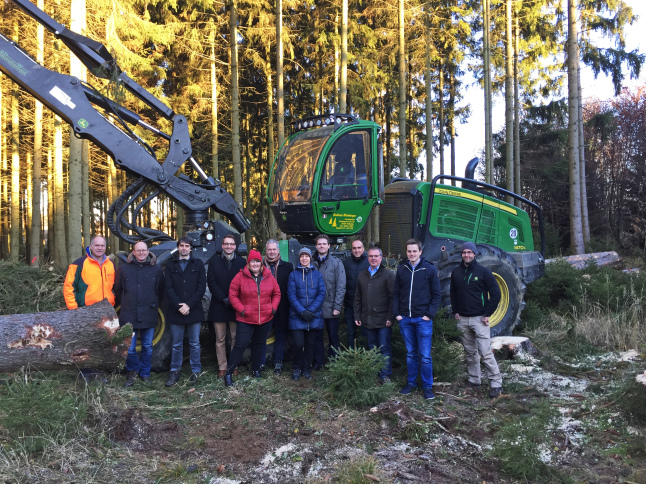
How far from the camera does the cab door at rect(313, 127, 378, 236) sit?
24.4 feet

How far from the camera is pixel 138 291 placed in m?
6.32

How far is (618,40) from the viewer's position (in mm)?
18250

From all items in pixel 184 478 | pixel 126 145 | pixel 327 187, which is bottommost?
pixel 184 478

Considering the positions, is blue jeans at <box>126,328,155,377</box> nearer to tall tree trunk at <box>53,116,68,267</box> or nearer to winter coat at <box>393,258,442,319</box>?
winter coat at <box>393,258,442,319</box>

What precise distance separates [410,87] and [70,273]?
21265 mm

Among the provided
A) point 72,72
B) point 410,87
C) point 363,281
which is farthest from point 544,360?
point 410,87

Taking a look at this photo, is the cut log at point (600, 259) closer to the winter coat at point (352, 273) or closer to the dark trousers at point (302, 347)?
the winter coat at point (352, 273)

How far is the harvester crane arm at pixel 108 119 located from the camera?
267 inches

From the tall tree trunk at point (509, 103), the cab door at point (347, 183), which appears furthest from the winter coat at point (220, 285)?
the tall tree trunk at point (509, 103)

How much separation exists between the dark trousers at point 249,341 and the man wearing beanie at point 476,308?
241 cm

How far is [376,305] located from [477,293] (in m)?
1.19

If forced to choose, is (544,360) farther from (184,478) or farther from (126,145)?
(126,145)

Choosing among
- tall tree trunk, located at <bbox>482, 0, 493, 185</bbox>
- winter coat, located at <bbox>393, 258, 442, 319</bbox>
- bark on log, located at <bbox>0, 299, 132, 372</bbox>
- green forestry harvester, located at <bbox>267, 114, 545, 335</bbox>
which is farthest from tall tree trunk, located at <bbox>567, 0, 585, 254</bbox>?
bark on log, located at <bbox>0, 299, 132, 372</bbox>

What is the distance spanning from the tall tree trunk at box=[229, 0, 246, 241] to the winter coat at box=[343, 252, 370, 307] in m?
9.26
